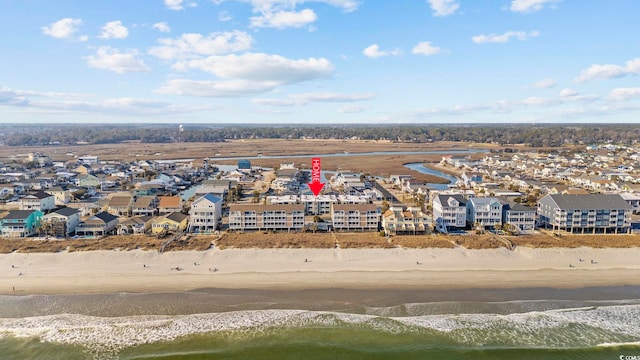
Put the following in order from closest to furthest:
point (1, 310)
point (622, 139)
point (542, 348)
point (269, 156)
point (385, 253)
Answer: point (542, 348) → point (1, 310) → point (385, 253) → point (269, 156) → point (622, 139)

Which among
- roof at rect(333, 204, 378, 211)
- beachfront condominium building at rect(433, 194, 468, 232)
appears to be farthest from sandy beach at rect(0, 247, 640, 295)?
roof at rect(333, 204, 378, 211)

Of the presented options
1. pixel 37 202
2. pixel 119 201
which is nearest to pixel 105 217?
pixel 119 201

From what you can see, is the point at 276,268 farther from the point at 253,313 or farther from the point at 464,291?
the point at 464,291

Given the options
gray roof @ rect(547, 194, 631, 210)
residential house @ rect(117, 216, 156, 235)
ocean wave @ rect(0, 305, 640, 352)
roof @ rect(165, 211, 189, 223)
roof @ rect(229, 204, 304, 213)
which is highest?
gray roof @ rect(547, 194, 631, 210)

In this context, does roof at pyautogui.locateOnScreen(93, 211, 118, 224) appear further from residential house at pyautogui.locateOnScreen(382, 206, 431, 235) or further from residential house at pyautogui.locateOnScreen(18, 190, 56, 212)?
residential house at pyautogui.locateOnScreen(382, 206, 431, 235)

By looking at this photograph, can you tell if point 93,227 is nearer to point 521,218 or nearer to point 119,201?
point 119,201

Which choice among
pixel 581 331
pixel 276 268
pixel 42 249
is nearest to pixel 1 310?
pixel 42 249

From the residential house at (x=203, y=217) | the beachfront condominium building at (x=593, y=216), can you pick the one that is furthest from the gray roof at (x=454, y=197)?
the residential house at (x=203, y=217)
